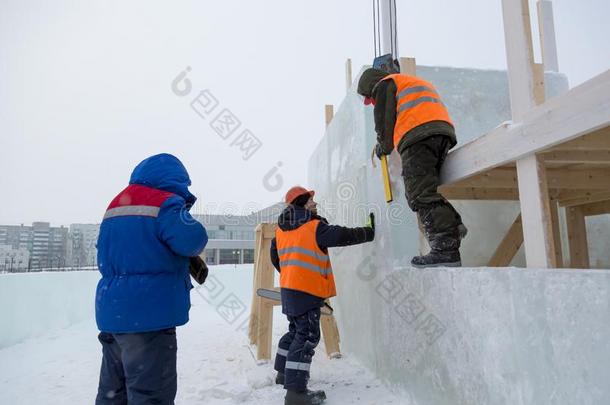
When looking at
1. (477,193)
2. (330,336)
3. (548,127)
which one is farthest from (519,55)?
(330,336)

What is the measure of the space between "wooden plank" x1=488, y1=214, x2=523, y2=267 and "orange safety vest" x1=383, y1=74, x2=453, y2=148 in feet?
5.38

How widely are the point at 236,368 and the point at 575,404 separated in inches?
120

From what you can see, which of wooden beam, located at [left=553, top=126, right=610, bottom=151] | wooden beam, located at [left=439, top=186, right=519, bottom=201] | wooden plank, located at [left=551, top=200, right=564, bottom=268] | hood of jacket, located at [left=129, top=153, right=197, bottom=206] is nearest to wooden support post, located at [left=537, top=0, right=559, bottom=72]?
wooden plank, located at [left=551, top=200, right=564, bottom=268]

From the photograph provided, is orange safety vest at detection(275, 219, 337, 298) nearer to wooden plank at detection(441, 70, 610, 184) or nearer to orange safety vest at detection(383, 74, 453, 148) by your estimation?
orange safety vest at detection(383, 74, 453, 148)

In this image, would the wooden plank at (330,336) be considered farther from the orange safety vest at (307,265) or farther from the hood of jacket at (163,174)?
the hood of jacket at (163,174)

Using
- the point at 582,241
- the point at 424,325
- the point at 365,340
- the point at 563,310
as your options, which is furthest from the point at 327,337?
the point at 563,310

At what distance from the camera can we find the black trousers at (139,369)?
1732 mm

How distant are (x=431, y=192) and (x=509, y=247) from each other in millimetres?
1644

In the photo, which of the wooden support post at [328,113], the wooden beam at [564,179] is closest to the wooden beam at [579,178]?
the wooden beam at [564,179]

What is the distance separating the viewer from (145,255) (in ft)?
5.97

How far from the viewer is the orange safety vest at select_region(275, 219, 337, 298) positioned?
2930mm

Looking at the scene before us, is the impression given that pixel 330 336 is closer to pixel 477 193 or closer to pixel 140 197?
pixel 477 193

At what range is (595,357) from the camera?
3.93 feet

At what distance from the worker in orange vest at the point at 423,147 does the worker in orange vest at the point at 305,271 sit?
2.40ft
